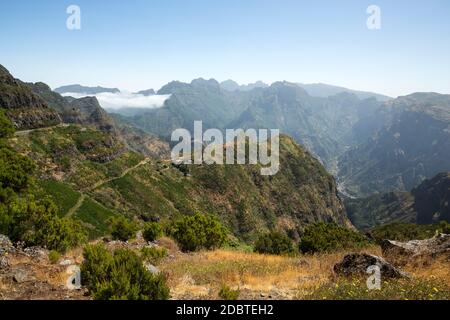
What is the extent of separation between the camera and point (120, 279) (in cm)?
1156

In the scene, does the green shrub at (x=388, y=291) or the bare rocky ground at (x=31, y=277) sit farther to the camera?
the bare rocky ground at (x=31, y=277)

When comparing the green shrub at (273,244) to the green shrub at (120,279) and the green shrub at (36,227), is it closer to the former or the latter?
the green shrub at (36,227)

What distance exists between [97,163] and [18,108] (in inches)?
1872

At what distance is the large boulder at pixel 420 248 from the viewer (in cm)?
1759

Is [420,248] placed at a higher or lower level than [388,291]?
lower

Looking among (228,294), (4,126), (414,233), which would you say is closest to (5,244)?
(228,294)

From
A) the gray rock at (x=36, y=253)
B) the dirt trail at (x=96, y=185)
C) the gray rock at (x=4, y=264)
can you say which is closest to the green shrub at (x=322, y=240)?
the gray rock at (x=36, y=253)

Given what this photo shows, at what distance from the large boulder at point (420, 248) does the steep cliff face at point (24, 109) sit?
437ft

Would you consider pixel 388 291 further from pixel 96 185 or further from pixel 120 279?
pixel 96 185

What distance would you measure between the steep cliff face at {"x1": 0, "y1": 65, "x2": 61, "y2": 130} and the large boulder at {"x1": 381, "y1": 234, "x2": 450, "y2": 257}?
437 ft

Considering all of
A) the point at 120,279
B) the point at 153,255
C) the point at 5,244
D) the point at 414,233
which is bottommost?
the point at 414,233

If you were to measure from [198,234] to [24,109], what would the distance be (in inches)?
5322

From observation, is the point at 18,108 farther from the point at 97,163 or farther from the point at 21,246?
the point at 21,246

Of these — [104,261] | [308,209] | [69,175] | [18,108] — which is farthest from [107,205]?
[308,209]
